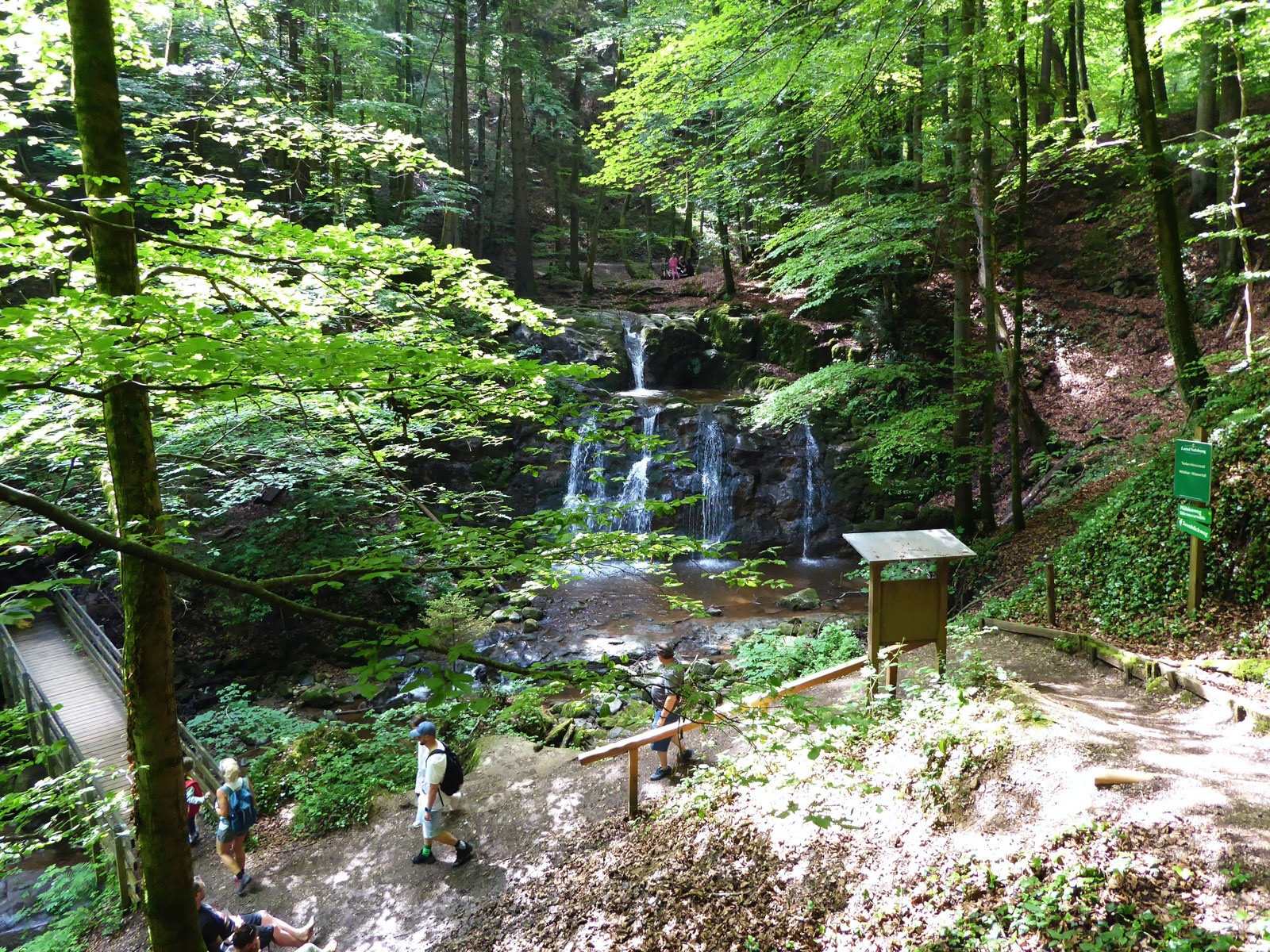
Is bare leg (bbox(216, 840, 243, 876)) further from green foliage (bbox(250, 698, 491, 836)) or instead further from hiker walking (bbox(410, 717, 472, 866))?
hiker walking (bbox(410, 717, 472, 866))

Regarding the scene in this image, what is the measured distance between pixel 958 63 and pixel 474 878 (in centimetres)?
1040

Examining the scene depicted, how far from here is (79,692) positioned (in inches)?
372

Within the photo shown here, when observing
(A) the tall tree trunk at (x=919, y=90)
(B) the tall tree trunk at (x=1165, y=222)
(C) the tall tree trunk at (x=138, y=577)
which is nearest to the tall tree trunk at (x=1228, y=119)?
(A) the tall tree trunk at (x=919, y=90)

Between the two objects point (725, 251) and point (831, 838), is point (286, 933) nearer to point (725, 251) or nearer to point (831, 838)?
point (831, 838)

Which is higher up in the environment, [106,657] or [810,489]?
[810,489]

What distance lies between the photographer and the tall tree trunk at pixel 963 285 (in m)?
9.71

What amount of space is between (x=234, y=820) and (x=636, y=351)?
635 inches

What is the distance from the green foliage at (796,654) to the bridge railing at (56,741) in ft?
21.5

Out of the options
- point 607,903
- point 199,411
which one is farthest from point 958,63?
point 607,903

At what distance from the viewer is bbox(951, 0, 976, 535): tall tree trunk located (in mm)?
9711

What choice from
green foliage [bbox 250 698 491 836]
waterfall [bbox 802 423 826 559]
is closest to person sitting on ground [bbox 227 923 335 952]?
green foliage [bbox 250 698 491 836]

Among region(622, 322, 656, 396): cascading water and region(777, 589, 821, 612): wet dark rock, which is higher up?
region(622, 322, 656, 396): cascading water

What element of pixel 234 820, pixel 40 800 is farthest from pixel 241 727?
pixel 40 800

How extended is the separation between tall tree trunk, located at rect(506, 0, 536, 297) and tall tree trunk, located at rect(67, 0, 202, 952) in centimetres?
1656
